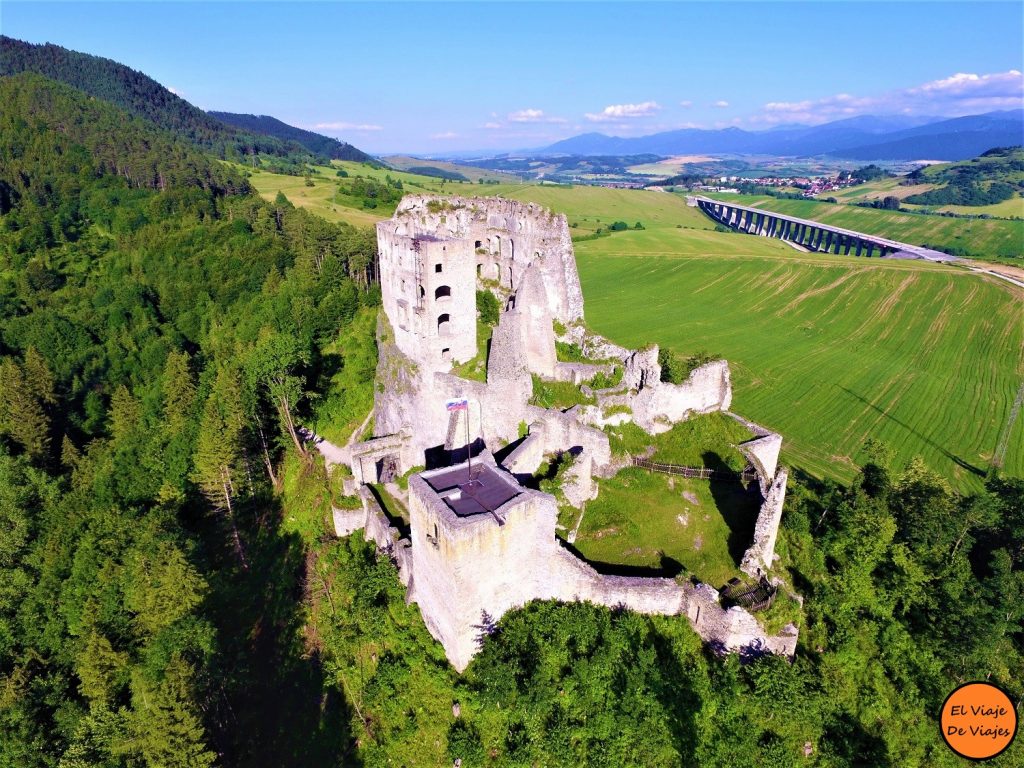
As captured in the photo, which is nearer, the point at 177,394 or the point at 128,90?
the point at 177,394

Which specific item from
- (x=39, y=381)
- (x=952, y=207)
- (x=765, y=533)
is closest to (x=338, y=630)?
(x=765, y=533)

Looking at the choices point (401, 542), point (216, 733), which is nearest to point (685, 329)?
point (401, 542)

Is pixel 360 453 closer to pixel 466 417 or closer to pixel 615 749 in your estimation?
pixel 466 417

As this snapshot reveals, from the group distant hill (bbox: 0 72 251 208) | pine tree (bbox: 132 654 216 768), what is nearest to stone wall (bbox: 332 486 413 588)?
pine tree (bbox: 132 654 216 768)

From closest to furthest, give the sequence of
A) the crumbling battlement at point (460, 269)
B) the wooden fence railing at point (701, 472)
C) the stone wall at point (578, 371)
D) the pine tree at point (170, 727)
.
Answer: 1. the pine tree at point (170, 727)
2. the wooden fence railing at point (701, 472)
3. the stone wall at point (578, 371)
4. the crumbling battlement at point (460, 269)

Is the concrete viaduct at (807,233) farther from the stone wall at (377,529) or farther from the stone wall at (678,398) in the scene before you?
the stone wall at (377,529)

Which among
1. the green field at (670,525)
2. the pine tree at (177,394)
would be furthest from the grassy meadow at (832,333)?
the green field at (670,525)

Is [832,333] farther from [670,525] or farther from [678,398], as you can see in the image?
[670,525]
